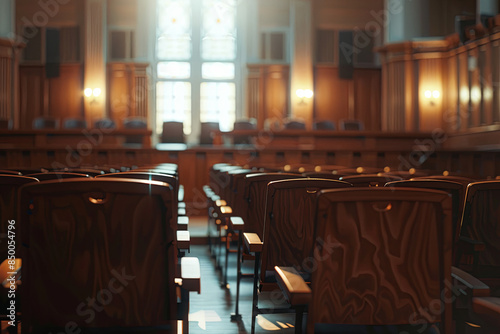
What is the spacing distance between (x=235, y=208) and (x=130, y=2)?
11211mm

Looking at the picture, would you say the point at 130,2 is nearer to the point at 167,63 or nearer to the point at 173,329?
the point at 167,63

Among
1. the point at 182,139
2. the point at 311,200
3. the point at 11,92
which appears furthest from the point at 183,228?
the point at 11,92

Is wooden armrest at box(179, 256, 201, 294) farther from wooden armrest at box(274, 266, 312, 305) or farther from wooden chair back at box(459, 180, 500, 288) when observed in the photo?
wooden chair back at box(459, 180, 500, 288)

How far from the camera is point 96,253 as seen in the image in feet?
4.76

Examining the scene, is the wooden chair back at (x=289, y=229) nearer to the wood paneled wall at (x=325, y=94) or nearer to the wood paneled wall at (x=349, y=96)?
the wood paneled wall at (x=325, y=94)

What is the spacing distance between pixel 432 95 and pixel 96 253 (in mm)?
11213

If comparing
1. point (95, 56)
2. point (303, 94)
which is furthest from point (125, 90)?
point (303, 94)

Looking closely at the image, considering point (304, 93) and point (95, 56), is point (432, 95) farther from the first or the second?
point (95, 56)

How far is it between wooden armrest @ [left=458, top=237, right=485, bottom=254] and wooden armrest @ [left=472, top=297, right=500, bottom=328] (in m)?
0.50

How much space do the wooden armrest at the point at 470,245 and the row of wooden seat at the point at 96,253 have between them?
1259 mm

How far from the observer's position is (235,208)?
363 cm

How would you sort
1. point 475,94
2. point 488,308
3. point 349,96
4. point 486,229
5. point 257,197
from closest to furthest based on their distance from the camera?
point 488,308
point 486,229
point 257,197
point 475,94
point 349,96

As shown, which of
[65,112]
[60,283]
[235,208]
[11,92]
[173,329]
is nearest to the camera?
[60,283]

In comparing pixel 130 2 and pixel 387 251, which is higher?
pixel 130 2
